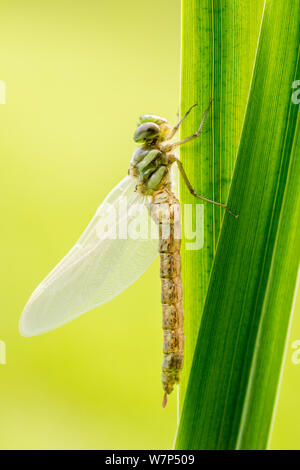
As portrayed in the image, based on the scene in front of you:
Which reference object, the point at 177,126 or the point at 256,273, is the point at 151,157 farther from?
the point at 256,273

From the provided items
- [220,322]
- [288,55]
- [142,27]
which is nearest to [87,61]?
[142,27]

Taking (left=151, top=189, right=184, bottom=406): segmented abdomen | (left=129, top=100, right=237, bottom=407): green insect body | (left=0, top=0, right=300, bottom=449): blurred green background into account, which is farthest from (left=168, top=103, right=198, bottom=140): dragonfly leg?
(left=0, top=0, right=300, bottom=449): blurred green background

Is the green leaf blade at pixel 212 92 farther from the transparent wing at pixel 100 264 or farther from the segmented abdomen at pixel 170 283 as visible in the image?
the transparent wing at pixel 100 264

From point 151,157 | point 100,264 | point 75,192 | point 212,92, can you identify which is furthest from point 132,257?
point 75,192

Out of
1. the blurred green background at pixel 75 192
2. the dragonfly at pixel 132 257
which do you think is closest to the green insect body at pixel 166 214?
the dragonfly at pixel 132 257

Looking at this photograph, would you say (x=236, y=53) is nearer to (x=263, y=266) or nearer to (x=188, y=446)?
(x=263, y=266)

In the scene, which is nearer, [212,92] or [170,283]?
[212,92]
